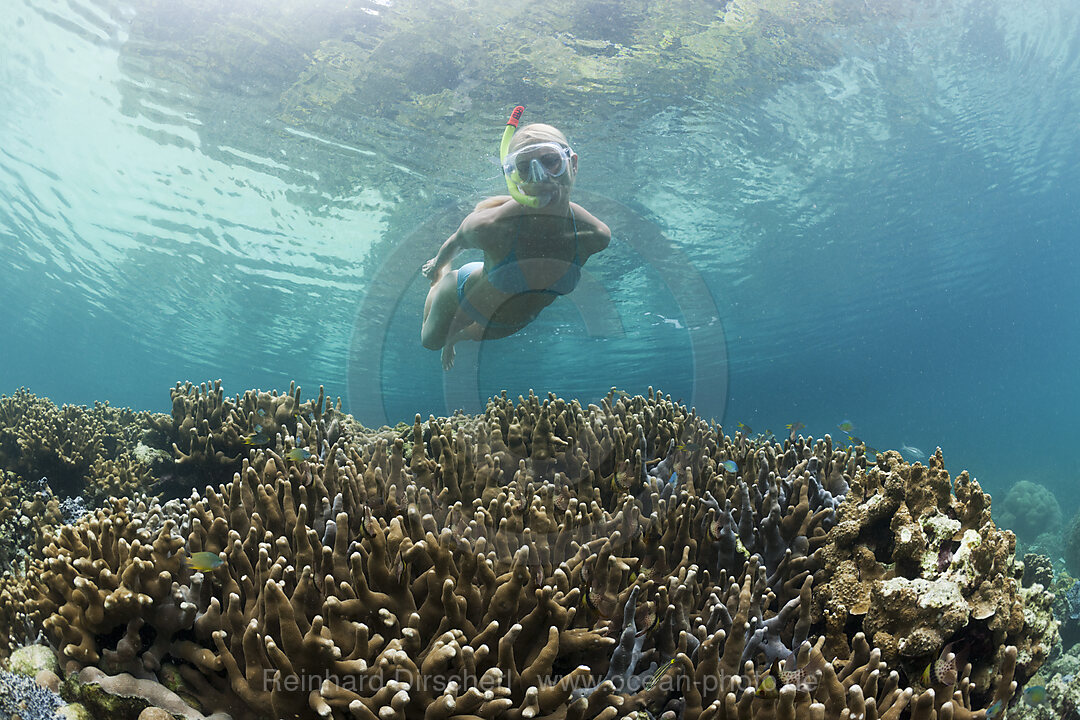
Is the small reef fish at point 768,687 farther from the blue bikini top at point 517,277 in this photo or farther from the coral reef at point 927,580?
the blue bikini top at point 517,277

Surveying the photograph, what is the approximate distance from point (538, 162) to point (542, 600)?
379cm

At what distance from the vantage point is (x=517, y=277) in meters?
6.16

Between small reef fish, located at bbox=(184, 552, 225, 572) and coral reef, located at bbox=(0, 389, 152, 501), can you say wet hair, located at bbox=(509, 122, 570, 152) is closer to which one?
small reef fish, located at bbox=(184, 552, 225, 572)

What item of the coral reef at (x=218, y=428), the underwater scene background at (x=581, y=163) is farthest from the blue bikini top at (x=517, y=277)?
the coral reef at (x=218, y=428)

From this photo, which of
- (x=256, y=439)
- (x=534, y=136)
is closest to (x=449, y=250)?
(x=534, y=136)

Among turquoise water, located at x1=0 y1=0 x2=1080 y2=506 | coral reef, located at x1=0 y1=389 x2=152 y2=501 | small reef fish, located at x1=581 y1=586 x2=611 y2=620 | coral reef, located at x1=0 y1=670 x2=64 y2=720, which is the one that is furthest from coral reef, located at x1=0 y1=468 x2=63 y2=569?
turquoise water, located at x1=0 y1=0 x2=1080 y2=506

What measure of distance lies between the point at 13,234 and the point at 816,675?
3379 cm

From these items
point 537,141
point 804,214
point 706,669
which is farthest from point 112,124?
point 804,214

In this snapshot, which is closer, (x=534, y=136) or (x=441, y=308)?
(x=534, y=136)

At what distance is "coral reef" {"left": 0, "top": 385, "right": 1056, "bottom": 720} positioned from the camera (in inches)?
84.8

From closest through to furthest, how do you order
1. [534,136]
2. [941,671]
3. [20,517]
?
[941,671] → [534,136] → [20,517]

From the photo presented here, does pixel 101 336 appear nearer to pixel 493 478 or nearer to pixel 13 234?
pixel 13 234

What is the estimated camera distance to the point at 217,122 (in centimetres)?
1344

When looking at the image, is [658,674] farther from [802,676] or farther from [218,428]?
[218,428]
